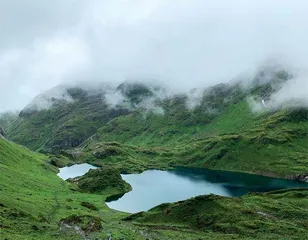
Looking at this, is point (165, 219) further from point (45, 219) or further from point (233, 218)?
point (45, 219)

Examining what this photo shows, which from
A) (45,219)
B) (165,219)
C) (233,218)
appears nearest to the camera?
(45,219)

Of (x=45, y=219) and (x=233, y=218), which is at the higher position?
(x=233, y=218)

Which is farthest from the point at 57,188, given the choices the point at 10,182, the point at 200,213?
the point at 200,213

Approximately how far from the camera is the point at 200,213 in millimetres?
108625

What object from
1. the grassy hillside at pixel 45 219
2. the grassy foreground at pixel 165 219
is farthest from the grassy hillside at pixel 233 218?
the grassy hillside at pixel 45 219

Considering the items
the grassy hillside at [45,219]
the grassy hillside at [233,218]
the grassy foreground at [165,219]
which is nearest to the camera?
the grassy hillside at [45,219]

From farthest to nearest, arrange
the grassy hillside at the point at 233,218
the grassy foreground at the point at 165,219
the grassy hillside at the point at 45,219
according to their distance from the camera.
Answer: the grassy hillside at the point at 233,218
the grassy foreground at the point at 165,219
the grassy hillside at the point at 45,219

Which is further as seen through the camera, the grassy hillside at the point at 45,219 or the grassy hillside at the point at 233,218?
the grassy hillside at the point at 233,218

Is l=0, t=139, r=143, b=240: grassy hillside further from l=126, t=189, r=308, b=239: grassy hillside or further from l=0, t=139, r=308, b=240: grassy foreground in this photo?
l=126, t=189, r=308, b=239: grassy hillside

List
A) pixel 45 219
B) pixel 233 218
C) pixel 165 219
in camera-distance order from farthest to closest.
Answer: pixel 165 219 → pixel 233 218 → pixel 45 219

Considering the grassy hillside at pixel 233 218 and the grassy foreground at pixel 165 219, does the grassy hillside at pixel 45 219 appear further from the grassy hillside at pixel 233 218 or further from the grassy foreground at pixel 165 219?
the grassy hillside at pixel 233 218

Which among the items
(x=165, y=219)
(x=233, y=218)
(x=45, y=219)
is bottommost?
(x=45, y=219)

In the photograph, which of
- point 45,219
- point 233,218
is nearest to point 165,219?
point 233,218

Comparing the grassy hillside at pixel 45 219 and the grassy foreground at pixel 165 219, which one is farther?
the grassy foreground at pixel 165 219
